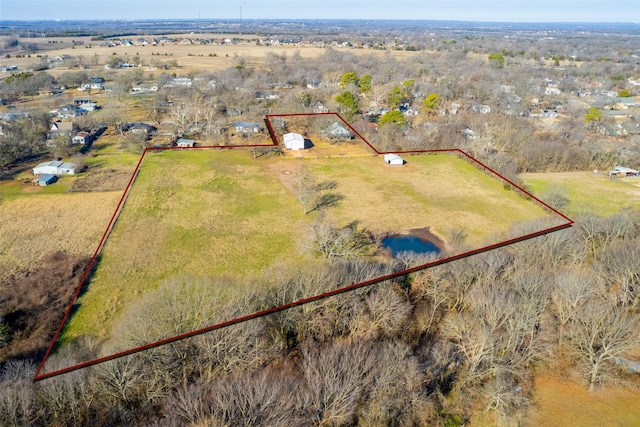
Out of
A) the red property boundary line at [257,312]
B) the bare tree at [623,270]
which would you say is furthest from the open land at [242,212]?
the bare tree at [623,270]

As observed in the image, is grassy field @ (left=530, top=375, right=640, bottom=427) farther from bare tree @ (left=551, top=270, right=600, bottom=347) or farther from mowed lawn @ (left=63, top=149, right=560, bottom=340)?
mowed lawn @ (left=63, top=149, right=560, bottom=340)

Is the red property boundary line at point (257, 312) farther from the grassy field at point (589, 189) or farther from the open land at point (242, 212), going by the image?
the grassy field at point (589, 189)

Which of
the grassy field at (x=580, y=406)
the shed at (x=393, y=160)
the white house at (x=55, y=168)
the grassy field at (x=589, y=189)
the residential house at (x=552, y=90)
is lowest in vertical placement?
the grassy field at (x=580, y=406)

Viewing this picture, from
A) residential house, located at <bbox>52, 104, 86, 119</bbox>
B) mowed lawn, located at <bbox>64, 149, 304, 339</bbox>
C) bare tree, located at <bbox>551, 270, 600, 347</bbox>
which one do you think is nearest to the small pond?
mowed lawn, located at <bbox>64, 149, 304, 339</bbox>

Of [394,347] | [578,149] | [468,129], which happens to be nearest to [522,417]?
[394,347]

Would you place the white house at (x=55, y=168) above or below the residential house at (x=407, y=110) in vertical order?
below

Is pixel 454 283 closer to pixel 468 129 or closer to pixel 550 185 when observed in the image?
pixel 550 185

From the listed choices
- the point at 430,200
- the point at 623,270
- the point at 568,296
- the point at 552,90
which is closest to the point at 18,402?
the point at 568,296

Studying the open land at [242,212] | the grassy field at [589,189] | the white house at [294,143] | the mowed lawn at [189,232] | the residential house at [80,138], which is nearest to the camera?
the open land at [242,212]
